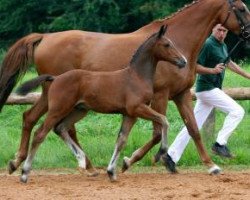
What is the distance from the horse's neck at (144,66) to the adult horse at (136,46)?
386mm

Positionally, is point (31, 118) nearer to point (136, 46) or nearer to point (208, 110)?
point (136, 46)

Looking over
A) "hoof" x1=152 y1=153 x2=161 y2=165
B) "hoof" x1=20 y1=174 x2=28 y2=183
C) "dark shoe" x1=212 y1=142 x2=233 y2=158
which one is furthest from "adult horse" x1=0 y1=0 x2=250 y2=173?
"dark shoe" x1=212 y1=142 x2=233 y2=158

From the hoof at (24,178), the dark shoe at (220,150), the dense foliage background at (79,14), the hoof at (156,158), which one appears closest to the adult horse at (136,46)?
the hoof at (156,158)

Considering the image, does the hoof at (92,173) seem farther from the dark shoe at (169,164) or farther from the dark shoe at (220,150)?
the dark shoe at (220,150)

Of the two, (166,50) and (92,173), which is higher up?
(166,50)

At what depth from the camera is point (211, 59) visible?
9906 millimetres

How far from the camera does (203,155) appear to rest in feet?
30.1

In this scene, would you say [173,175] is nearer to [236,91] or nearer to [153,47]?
[153,47]

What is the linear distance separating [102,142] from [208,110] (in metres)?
1.99

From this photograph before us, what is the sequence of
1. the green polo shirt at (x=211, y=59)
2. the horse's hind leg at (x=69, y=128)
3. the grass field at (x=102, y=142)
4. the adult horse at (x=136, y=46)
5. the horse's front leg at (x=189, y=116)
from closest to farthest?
the horse's hind leg at (x=69, y=128) → the adult horse at (x=136, y=46) → the horse's front leg at (x=189, y=116) → the green polo shirt at (x=211, y=59) → the grass field at (x=102, y=142)

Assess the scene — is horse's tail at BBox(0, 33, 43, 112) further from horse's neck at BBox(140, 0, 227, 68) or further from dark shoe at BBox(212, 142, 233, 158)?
dark shoe at BBox(212, 142, 233, 158)

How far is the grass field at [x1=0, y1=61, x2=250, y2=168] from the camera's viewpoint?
10.4 metres

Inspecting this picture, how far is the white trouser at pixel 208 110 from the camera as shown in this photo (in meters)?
9.73

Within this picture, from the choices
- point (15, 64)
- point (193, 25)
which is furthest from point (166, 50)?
point (15, 64)
